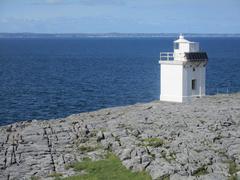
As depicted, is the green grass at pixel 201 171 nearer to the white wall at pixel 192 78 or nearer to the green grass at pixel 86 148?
the green grass at pixel 86 148

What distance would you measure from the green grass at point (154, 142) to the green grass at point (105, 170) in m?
2.54

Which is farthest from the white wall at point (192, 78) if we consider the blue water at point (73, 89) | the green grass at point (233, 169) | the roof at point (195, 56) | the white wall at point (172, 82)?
the green grass at point (233, 169)

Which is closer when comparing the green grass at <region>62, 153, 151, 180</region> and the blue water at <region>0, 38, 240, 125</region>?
the green grass at <region>62, 153, 151, 180</region>

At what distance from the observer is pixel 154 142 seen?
28.1 m

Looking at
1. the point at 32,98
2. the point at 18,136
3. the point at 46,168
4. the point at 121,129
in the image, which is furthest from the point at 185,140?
the point at 32,98

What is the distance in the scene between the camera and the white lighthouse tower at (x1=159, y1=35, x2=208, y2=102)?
4253 centimetres

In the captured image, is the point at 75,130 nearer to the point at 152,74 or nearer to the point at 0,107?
the point at 0,107

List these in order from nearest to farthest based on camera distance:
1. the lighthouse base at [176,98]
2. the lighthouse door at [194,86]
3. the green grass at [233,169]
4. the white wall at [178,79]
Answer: the green grass at [233,169] < the white wall at [178,79] < the lighthouse base at [176,98] < the lighthouse door at [194,86]

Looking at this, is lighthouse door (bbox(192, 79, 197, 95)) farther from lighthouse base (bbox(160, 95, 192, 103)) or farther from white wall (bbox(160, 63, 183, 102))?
white wall (bbox(160, 63, 183, 102))

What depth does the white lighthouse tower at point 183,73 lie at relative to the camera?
4253 centimetres

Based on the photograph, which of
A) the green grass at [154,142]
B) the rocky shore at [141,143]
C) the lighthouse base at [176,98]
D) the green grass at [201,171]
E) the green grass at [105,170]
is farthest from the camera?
the lighthouse base at [176,98]

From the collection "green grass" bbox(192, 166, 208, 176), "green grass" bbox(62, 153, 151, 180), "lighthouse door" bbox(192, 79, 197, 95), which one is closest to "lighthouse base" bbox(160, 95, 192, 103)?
"lighthouse door" bbox(192, 79, 197, 95)

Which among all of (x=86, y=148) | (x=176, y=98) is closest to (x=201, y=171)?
(x=86, y=148)

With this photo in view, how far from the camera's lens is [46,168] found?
24828mm
